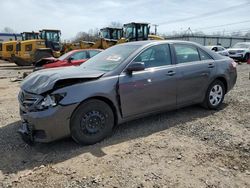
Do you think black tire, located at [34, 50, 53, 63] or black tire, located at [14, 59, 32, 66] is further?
black tire, located at [14, 59, 32, 66]

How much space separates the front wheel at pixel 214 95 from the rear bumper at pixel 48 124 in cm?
315

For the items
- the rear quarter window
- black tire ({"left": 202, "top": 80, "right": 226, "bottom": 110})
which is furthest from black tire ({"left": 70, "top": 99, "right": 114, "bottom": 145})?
the rear quarter window

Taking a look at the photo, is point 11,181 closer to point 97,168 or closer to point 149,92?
point 97,168

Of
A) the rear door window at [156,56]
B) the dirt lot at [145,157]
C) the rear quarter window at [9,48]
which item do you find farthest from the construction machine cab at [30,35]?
the rear door window at [156,56]

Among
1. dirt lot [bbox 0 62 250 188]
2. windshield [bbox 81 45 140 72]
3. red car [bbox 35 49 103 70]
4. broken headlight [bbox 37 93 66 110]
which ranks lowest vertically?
dirt lot [bbox 0 62 250 188]

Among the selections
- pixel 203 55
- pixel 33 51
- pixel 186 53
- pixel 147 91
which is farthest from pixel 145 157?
pixel 33 51

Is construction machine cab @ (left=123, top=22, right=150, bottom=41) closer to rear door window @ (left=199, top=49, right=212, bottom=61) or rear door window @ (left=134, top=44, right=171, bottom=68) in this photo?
rear door window @ (left=199, top=49, right=212, bottom=61)

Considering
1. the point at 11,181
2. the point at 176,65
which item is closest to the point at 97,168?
the point at 11,181

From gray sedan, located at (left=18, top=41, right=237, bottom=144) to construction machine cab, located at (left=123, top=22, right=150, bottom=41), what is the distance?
1490 cm

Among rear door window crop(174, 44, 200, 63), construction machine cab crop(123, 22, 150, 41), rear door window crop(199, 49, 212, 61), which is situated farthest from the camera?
construction machine cab crop(123, 22, 150, 41)

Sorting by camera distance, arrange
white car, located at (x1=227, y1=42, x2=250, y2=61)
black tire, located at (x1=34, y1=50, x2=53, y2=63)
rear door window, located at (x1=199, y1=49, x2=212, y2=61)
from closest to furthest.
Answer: rear door window, located at (x1=199, y1=49, x2=212, y2=61)
black tire, located at (x1=34, y1=50, x2=53, y2=63)
white car, located at (x1=227, y1=42, x2=250, y2=61)

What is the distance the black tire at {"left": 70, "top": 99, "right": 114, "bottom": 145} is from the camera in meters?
3.97

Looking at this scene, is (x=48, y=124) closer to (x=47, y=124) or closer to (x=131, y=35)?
(x=47, y=124)

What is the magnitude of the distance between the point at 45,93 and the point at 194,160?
2329mm
